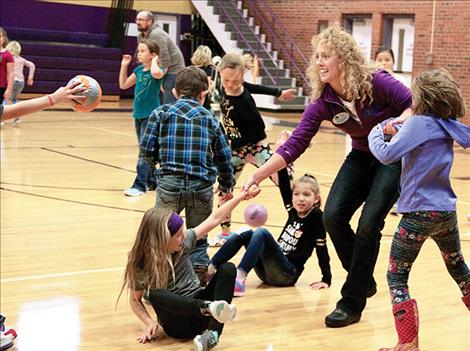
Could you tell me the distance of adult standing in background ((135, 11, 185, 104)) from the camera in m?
9.66

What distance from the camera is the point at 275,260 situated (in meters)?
5.56

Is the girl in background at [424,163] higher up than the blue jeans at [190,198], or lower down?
higher up

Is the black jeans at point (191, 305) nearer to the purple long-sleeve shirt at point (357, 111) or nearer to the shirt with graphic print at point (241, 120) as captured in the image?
the purple long-sleeve shirt at point (357, 111)

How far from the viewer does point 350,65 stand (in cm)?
468

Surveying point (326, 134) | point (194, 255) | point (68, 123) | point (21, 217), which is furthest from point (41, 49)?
point (194, 255)

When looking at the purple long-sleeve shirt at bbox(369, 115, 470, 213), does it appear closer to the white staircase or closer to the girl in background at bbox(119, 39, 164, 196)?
the girl in background at bbox(119, 39, 164, 196)

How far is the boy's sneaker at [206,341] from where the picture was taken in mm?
4266

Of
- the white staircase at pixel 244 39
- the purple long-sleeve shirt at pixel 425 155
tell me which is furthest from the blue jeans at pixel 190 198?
the white staircase at pixel 244 39

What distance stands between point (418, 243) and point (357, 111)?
35.4 inches

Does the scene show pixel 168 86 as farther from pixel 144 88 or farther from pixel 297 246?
pixel 297 246

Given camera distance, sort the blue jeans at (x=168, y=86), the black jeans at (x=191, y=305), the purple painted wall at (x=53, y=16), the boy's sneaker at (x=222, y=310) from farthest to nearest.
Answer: the purple painted wall at (x=53, y=16)
the blue jeans at (x=168, y=86)
the black jeans at (x=191, y=305)
the boy's sneaker at (x=222, y=310)

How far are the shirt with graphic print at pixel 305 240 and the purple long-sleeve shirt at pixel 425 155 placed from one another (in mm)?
1477

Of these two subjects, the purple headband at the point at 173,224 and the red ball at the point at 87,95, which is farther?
the purple headband at the point at 173,224

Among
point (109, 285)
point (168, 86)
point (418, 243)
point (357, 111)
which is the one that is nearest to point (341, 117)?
point (357, 111)
